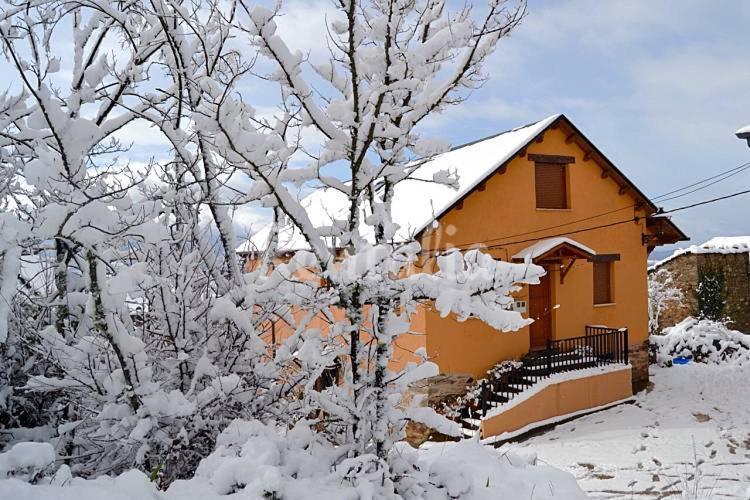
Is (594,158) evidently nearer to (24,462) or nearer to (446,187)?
(446,187)

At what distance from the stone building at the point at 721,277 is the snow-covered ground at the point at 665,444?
307 inches

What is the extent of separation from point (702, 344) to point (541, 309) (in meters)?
7.68

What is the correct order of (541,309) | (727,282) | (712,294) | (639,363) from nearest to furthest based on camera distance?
(541,309) < (639,363) < (712,294) < (727,282)

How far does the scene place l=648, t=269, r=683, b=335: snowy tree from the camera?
70.8ft

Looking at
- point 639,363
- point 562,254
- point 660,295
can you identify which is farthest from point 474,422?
point 660,295

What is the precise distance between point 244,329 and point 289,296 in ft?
1.70

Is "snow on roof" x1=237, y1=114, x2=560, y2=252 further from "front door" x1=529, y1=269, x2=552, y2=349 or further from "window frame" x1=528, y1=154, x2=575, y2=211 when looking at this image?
"front door" x1=529, y1=269, x2=552, y2=349

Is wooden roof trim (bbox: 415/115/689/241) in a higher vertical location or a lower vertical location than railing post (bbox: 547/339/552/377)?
higher

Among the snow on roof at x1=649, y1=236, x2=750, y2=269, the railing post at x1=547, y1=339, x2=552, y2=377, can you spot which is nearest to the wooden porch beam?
the railing post at x1=547, y1=339, x2=552, y2=377

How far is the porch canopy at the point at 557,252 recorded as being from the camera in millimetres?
12156

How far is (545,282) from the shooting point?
13.5 m

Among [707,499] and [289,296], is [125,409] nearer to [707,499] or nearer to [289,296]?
[289,296]

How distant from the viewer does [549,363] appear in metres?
11.6

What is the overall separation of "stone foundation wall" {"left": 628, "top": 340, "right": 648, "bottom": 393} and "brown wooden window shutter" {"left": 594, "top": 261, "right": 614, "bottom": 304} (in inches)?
63.8
